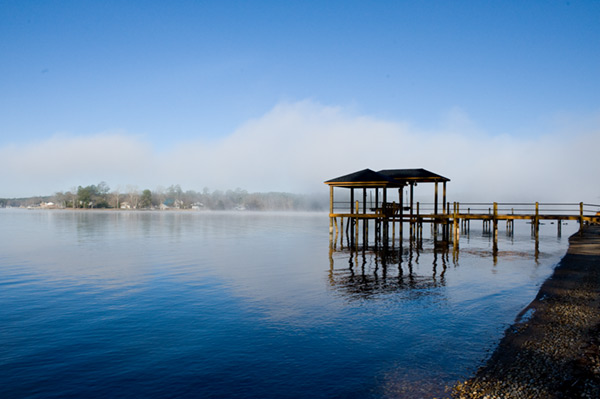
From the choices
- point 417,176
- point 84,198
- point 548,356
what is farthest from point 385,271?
point 84,198

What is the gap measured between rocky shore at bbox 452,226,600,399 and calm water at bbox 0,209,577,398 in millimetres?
432

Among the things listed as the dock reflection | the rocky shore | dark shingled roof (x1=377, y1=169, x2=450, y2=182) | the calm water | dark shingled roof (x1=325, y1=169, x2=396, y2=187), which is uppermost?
dark shingled roof (x1=377, y1=169, x2=450, y2=182)

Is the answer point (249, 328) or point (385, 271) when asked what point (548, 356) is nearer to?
point (249, 328)

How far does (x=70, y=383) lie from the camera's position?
728 cm

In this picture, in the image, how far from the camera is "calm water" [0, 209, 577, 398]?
289 inches

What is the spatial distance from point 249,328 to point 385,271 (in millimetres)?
10878

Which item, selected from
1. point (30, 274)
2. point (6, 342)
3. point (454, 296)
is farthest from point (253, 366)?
point (30, 274)

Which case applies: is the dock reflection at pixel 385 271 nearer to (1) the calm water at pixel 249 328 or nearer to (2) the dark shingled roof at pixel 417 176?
(1) the calm water at pixel 249 328

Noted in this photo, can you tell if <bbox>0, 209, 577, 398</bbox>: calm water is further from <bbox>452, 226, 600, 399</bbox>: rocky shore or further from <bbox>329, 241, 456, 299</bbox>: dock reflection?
<bbox>452, 226, 600, 399</bbox>: rocky shore

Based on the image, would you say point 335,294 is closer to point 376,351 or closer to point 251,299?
point 251,299

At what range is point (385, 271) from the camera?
19.8m

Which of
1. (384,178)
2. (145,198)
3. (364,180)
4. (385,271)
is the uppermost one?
(145,198)

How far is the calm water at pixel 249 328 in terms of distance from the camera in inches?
289

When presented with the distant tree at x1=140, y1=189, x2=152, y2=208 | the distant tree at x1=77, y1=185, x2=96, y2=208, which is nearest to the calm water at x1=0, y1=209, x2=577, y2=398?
the distant tree at x1=77, y1=185, x2=96, y2=208
